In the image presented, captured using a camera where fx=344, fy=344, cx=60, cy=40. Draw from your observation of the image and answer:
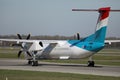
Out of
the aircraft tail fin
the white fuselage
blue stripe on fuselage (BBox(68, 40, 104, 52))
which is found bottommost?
the white fuselage

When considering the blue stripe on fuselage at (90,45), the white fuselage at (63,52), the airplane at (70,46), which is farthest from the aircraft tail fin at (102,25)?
the white fuselage at (63,52)

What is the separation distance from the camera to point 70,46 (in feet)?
142

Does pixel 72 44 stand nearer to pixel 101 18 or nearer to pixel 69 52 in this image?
pixel 69 52

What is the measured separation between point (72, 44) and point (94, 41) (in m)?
3.49

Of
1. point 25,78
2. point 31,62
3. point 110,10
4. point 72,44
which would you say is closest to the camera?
point 25,78

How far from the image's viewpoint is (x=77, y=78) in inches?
1065

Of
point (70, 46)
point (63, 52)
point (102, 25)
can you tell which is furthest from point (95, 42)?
point (63, 52)

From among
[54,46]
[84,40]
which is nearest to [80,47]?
[84,40]

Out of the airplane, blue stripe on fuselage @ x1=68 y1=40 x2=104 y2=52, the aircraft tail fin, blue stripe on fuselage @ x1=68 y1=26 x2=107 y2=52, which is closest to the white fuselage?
the airplane

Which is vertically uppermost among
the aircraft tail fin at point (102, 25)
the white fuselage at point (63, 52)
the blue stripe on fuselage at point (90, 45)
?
the aircraft tail fin at point (102, 25)

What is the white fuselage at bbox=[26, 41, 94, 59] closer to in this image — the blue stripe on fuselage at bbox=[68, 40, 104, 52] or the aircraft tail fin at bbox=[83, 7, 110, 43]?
the blue stripe on fuselage at bbox=[68, 40, 104, 52]

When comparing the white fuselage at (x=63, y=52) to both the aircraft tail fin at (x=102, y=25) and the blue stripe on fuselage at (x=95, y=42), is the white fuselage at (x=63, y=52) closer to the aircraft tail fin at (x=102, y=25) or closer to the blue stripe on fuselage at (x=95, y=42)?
the blue stripe on fuselage at (x=95, y=42)

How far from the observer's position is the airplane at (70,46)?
132 feet

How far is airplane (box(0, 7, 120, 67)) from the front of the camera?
4019 cm
